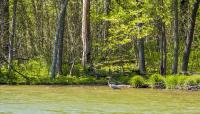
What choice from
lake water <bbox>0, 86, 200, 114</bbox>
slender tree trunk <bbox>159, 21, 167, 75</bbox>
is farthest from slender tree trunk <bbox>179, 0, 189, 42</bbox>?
lake water <bbox>0, 86, 200, 114</bbox>

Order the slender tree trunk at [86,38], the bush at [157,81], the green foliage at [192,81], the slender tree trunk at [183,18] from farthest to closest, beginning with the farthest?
the slender tree trunk at [183,18], the slender tree trunk at [86,38], the bush at [157,81], the green foliage at [192,81]

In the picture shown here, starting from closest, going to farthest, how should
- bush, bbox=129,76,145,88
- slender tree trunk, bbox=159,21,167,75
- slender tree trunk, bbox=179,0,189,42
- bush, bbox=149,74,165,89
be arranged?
bush, bbox=149,74,165,89
bush, bbox=129,76,145,88
slender tree trunk, bbox=159,21,167,75
slender tree trunk, bbox=179,0,189,42

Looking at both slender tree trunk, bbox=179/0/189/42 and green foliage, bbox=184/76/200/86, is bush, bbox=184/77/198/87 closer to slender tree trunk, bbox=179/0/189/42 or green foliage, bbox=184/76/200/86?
green foliage, bbox=184/76/200/86

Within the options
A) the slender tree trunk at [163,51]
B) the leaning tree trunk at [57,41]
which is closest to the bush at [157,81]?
the leaning tree trunk at [57,41]

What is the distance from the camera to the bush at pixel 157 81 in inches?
1030

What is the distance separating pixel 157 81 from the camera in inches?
1041

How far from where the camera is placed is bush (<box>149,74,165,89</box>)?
85.8 feet

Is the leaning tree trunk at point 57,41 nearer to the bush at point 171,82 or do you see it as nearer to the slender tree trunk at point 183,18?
the bush at point 171,82

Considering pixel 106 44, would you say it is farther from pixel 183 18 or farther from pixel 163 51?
pixel 183 18

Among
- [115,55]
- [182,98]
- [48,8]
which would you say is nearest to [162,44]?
[115,55]

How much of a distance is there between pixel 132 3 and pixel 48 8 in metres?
16.9

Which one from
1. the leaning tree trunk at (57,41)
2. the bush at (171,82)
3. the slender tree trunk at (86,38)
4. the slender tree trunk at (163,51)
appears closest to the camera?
the bush at (171,82)

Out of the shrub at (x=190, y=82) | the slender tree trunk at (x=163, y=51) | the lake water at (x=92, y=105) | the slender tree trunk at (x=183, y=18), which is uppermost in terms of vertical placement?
the slender tree trunk at (x=183, y=18)

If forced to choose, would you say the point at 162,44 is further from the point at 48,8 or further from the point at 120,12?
the point at 48,8
